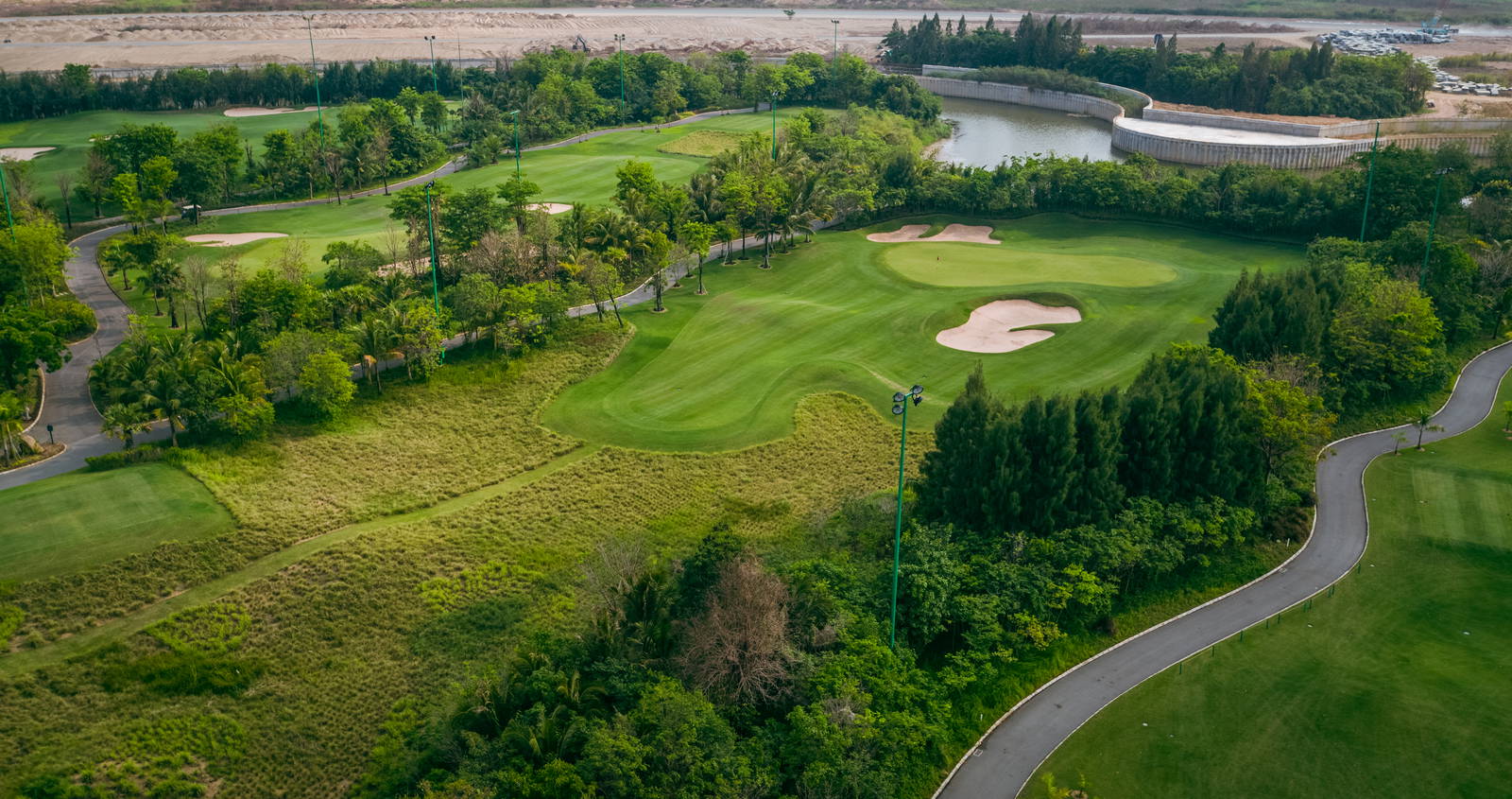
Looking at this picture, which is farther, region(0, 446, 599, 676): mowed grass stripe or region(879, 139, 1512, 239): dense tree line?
region(879, 139, 1512, 239): dense tree line

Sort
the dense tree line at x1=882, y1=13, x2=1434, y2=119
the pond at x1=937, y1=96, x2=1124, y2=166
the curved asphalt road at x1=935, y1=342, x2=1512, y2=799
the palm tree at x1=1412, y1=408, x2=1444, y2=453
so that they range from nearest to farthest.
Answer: the curved asphalt road at x1=935, y1=342, x2=1512, y2=799, the palm tree at x1=1412, y1=408, x2=1444, y2=453, the pond at x1=937, y1=96, x2=1124, y2=166, the dense tree line at x1=882, y1=13, x2=1434, y2=119

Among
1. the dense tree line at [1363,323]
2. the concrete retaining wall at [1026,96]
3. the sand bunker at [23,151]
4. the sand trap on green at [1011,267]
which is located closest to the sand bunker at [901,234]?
the sand trap on green at [1011,267]

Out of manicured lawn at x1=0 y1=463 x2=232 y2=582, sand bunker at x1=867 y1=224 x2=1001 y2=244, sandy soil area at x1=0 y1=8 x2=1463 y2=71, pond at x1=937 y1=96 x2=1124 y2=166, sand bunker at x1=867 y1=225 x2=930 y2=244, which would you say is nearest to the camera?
manicured lawn at x1=0 y1=463 x2=232 y2=582

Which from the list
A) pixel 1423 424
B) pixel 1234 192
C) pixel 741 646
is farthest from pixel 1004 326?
pixel 741 646

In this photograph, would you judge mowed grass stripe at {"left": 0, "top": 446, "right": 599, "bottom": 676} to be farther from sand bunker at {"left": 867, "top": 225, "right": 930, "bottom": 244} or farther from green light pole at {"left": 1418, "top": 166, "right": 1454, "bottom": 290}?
green light pole at {"left": 1418, "top": 166, "right": 1454, "bottom": 290}

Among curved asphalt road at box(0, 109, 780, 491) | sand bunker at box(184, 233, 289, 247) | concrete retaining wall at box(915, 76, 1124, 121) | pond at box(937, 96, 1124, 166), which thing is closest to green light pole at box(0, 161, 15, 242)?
curved asphalt road at box(0, 109, 780, 491)

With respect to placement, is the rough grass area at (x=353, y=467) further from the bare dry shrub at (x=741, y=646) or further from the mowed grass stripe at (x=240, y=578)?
the bare dry shrub at (x=741, y=646)
